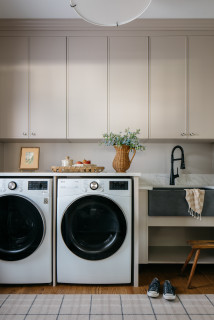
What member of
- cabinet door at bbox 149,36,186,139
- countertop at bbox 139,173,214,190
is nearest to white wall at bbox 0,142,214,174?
countertop at bbox 139,173,214,190

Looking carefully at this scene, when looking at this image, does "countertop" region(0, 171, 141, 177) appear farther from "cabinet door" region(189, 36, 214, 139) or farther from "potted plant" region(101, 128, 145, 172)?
"cabinet door" region(189, 36, 214, 139)

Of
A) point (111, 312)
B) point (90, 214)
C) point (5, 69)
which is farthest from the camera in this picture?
point (5, 69)

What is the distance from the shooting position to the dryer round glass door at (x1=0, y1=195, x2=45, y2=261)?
221 centimetres

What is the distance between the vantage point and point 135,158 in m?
3.01

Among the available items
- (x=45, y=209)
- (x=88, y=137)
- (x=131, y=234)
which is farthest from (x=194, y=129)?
(x=45, y=209)

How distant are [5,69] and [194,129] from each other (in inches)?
78.4

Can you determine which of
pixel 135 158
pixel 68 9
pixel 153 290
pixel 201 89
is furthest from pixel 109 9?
pixel 153 290

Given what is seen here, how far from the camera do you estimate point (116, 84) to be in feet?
8.87

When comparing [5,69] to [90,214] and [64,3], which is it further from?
[90,214]

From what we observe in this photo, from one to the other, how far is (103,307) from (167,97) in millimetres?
1965

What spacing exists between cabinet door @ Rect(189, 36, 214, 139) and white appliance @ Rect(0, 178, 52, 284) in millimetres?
1558

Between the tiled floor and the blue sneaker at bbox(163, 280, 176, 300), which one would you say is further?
the blue sneaker at bbox(163, 280, 176, 300)

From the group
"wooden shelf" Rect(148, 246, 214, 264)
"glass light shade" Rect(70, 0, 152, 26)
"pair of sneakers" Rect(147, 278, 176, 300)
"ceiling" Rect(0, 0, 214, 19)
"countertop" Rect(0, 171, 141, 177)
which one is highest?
"ceiling" Rect(0, 0, 214, 19)

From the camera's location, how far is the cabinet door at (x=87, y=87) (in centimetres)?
270
